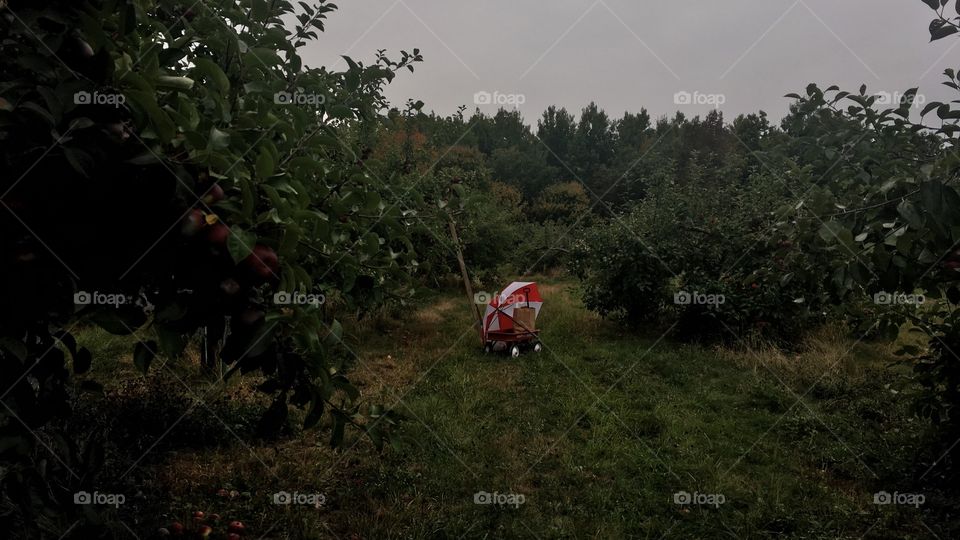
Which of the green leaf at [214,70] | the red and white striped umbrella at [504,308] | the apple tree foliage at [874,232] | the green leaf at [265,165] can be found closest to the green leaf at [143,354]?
the green leaf at [265,165]

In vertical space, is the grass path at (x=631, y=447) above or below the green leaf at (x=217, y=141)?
below

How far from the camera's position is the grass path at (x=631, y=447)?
120 inches

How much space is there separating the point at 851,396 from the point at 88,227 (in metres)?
6.00

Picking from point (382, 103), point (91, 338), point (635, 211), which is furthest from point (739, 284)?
point (91, 338)

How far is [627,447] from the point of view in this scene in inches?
159

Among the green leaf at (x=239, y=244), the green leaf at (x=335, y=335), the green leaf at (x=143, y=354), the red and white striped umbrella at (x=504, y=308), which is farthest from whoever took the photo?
the red and white striped umbrella at (x=504, y=308)

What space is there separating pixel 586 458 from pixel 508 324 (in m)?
2.80

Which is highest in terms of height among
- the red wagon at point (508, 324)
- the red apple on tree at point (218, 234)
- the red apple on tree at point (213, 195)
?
the red apple on tree at point (213, 195)

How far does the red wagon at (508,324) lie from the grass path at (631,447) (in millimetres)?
220

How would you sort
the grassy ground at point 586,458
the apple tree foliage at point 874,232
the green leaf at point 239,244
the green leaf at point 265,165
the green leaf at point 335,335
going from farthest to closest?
the grassy ground at point 586,458 → the apple tree foliage at point 874,232 → the green leaf at point 335,335 → the green leaf at point 265,165 → the green leaf at point 239,244

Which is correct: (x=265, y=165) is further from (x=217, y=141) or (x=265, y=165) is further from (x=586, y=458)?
(x=586, y=458)

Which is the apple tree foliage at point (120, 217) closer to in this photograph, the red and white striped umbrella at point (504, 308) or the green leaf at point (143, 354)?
the green leaf at point (143, 354)

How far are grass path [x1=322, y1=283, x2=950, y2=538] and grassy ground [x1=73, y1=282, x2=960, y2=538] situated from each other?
0.6 inches

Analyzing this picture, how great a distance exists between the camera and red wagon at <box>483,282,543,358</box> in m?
6.54
